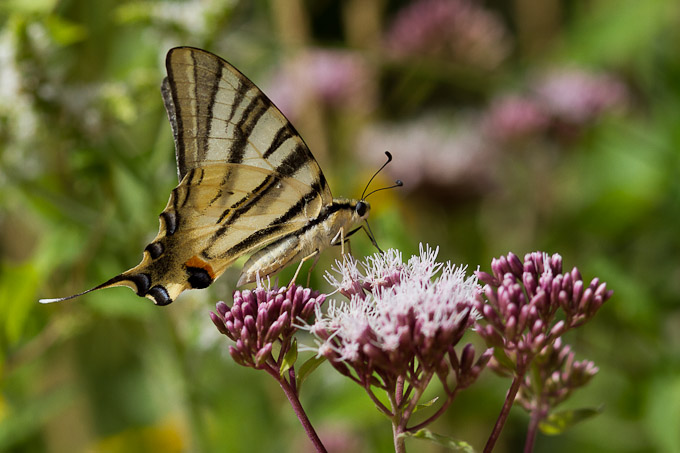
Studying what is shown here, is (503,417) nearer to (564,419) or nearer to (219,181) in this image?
(564,419)

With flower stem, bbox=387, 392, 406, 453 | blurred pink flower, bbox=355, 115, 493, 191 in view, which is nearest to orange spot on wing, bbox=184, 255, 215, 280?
flower stem, bbox=387, 392, 406, 453

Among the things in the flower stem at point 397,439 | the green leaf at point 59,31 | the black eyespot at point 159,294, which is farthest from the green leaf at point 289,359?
the green leaf at point 59,31

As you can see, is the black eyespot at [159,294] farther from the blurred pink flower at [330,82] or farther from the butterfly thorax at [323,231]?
the blurred pink flower at [330,82]

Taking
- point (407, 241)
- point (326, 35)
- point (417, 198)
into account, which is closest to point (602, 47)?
point (417, 198)

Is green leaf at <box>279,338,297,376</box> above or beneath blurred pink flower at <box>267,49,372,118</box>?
beneath

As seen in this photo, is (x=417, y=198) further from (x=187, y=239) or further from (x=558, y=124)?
(x=187, y=239)

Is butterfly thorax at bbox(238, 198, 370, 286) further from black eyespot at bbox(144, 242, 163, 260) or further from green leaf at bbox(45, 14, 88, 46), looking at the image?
green leaf at bbox(45, 14, 88, 46)

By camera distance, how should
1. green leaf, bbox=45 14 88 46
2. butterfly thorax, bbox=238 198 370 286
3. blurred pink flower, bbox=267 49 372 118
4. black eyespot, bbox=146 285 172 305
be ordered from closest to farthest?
black eyespot, bbox=146 285 172 305 < butterfly thorax, bbox=238 198 370 286 < green leaf, bbox=45 14 88 46 < blurred pink flower, bbox=267 49 372 118
